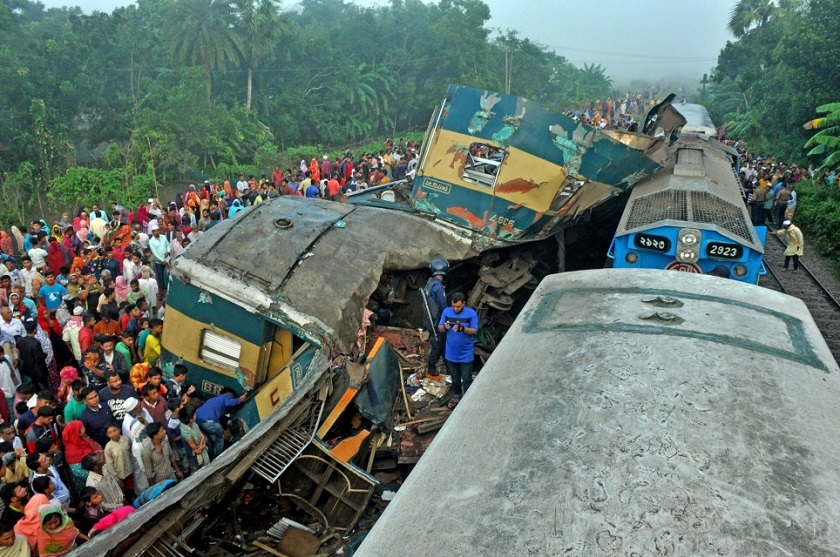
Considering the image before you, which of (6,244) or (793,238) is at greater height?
(793,238)

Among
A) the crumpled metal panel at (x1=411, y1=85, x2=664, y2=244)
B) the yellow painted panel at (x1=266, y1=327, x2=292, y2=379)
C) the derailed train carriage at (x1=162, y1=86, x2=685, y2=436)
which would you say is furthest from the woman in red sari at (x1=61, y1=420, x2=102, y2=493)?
the crumpled metal panel at (x1=411, y1=85, x2=664, y2=244)

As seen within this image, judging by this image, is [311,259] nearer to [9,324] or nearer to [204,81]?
[9,324]

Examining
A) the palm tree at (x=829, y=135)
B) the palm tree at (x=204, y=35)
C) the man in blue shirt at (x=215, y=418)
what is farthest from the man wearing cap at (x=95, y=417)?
the palm tree at (x=204, y=35)

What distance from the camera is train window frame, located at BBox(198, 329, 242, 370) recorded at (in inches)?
308

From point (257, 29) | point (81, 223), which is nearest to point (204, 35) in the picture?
point (257, 29)

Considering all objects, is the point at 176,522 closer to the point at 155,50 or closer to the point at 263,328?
the point at 263,328

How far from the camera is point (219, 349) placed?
26.0 feet

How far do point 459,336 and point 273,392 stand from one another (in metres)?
2.20

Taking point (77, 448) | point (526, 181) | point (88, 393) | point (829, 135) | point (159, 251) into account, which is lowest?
point (159, 251)

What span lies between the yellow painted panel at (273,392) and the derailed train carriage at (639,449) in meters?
3.25

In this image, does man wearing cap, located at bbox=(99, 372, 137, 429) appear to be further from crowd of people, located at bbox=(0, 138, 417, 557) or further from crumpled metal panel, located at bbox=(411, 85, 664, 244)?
crumpled metal panel, located at bbox=(411, 85, 664, 244)

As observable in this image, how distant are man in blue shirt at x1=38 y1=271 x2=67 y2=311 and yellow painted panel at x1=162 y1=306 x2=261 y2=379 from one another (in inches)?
98.8

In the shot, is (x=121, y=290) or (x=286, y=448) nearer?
(x=286, y=448)

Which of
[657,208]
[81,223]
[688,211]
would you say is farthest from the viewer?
[81,223]
